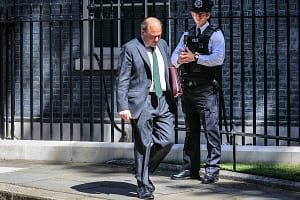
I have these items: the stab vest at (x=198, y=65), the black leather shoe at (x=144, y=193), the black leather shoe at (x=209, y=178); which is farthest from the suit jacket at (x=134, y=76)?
the black leather shoe at (x=209, y=178)

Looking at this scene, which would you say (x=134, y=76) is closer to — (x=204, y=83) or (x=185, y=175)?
(x=204, y=83)

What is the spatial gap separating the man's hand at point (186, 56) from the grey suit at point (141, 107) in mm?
855

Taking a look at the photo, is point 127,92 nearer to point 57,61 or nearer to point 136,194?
point 136,194

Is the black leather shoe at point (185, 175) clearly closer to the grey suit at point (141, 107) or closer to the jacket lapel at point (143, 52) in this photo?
the grey suit at point (141, 107)

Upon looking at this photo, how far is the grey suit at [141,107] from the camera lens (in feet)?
24.2

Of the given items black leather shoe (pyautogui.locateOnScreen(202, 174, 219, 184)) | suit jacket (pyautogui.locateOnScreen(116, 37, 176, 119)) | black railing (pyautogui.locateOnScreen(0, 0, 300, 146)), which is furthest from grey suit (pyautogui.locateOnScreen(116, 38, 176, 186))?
black railing (pyautogui.locateOnScreen(0, 0, 300, 146))

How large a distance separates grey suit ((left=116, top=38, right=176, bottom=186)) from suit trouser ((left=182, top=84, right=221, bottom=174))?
88 centimetres

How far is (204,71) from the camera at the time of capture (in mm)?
8328

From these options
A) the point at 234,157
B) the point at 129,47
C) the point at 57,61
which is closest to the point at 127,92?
the point at 129,47

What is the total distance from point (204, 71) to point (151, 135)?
1.26 meters

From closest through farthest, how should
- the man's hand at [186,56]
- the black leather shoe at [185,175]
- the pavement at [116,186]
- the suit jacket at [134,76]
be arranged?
the suit jacket at [134,76] < the pavement at [116,186] < the man's hand at [186,56] < the black leather shoe at [185,175]

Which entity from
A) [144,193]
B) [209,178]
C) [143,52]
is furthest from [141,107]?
[209,178]

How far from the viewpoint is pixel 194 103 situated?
8.43 meters

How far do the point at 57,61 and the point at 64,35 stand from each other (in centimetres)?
48
